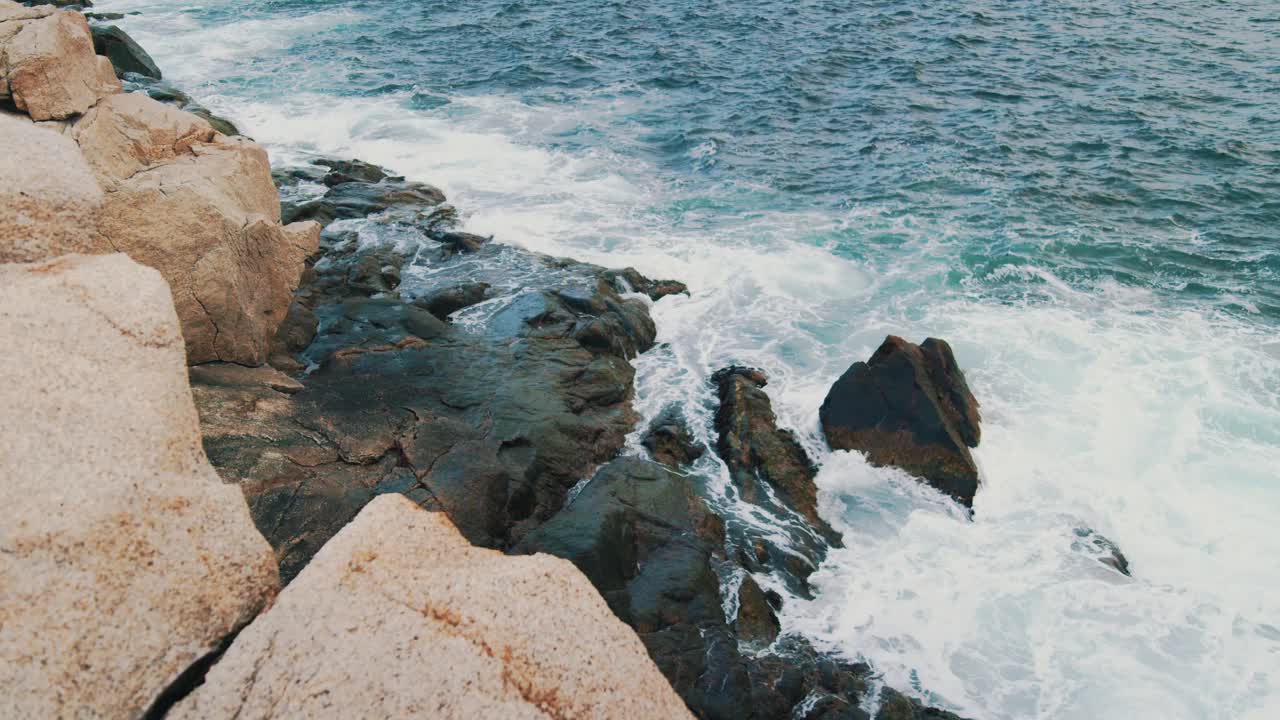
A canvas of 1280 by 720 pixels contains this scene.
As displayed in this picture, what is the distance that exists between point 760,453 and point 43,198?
355 inches

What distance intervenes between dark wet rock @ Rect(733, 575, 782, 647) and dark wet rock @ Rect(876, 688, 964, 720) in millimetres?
1294

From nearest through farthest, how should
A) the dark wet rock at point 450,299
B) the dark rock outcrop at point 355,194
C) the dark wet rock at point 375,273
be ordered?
the dark wet rock at point 450,299 → the dark wet rock at point 375,273 → the dark rock outcrop at point 355,194

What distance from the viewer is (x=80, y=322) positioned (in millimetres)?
5137

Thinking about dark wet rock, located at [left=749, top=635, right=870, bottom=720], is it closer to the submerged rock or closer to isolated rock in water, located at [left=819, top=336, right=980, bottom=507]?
isolated rock in water, located at [left=819, top=336, right=980, bottom=507]

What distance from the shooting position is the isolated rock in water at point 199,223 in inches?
382

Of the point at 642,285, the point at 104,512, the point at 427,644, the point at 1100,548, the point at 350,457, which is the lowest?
the point at 1100,548

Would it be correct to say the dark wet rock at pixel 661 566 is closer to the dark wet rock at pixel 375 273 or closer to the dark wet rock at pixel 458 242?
the dark wet rock at pixel 375 273

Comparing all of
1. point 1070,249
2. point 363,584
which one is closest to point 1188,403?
point 1070,249

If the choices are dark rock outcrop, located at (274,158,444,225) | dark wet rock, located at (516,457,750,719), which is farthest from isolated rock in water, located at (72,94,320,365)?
dark wet rock, located at (516,457,750,719)

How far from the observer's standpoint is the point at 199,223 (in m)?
10.1

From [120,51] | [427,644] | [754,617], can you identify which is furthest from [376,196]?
[427,644]

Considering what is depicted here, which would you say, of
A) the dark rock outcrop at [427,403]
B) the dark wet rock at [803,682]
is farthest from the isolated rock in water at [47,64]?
the dark wet rock at [803,682]

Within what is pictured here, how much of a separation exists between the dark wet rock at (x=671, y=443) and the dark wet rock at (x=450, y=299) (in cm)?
443

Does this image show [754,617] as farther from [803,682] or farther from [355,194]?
A: [355,194]
